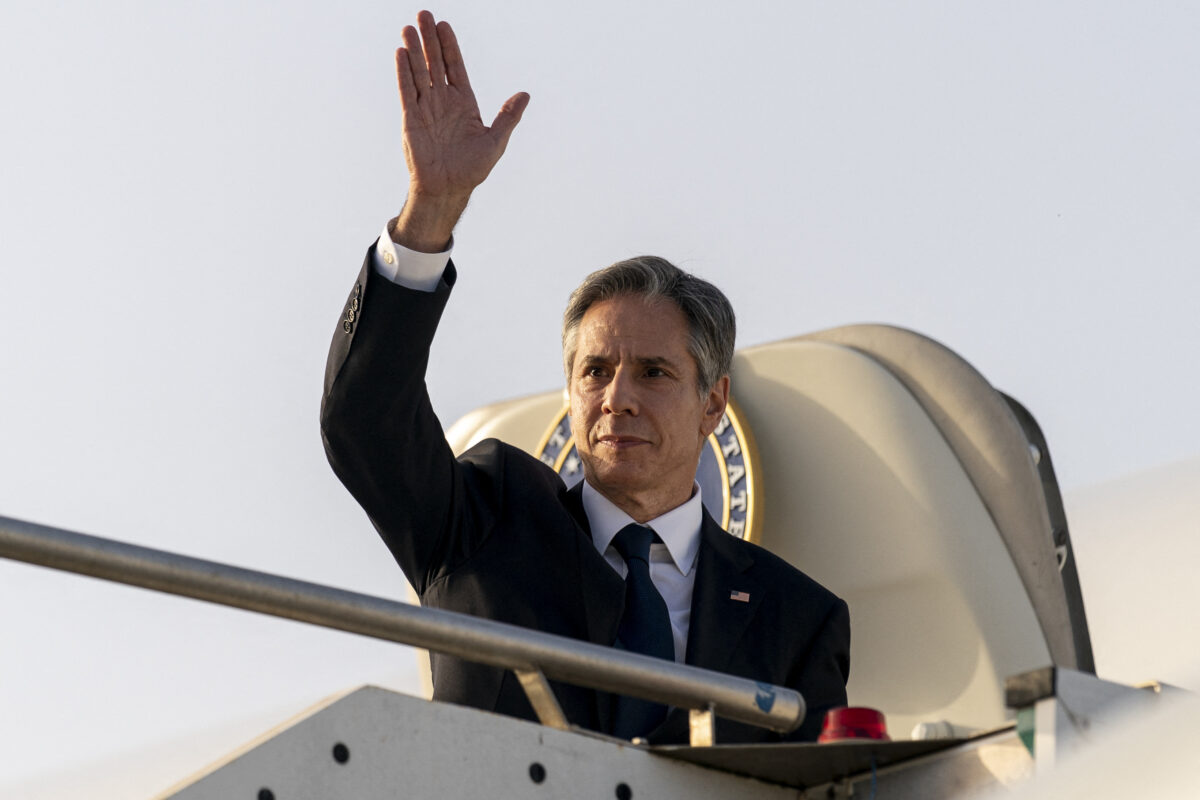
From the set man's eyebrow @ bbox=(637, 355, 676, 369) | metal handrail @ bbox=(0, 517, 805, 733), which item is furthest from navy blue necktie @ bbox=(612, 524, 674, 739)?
metal handrail @ bbox=(0, 517, 805, 733)

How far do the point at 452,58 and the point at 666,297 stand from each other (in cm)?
67

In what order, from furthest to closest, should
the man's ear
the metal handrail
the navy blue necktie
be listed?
the man's ear → the navy blue necktie → the metal handrail

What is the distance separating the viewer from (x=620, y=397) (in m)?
3.60

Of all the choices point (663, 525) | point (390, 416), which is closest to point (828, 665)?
point (663, 525)

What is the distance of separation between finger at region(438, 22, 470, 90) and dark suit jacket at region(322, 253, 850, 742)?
1.15 ft

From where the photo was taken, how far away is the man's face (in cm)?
361

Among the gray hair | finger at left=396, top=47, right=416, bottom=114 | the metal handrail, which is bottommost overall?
the metal handrail

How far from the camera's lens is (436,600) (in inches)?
131

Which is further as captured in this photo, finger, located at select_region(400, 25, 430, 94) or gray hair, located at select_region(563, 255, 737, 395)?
gray hair, located at select_region(563, 255, 737, 395)

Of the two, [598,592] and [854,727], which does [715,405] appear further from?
[854,727]

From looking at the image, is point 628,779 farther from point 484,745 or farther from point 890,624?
point 890,624

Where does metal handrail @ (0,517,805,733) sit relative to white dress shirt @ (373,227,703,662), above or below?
below

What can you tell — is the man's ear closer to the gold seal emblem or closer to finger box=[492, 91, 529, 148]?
finger box=[492, 91, 529, 148]

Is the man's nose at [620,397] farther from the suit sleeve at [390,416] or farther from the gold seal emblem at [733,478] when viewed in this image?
the gold seal emblem at [733,478]
